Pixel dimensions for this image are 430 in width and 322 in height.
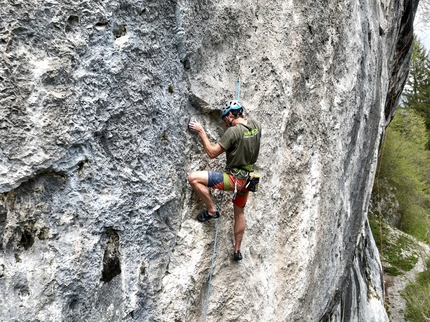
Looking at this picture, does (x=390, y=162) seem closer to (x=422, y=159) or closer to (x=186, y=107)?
(x=422, y=159)

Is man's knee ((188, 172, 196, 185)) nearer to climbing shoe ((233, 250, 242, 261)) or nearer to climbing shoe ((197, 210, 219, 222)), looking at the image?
climbing shoe ((197, 210, 219, 222))

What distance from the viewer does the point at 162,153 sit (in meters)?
4.15

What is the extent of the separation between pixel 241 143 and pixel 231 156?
9.5 inches

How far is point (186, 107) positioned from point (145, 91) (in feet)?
2.34

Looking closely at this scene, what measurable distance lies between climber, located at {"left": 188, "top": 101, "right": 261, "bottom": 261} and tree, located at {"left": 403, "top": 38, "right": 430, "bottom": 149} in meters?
37.9

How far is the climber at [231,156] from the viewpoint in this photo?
→ 4.43m

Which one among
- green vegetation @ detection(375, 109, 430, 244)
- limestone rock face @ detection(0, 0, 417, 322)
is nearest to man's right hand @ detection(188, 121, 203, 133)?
limestone rock face @ detection(0, 0, 417, 322)

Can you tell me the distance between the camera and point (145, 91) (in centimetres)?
386

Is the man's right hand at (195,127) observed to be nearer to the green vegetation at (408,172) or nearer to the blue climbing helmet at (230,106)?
the blue climbing helmet at (230,106)

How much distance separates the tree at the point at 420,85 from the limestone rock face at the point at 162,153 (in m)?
35.4

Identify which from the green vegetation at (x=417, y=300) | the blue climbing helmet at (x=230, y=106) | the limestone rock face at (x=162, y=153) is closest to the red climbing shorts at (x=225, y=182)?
the limestone rock face at (x=162, y=153)

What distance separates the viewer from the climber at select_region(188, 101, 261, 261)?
4426 mm

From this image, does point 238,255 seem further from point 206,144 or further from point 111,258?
point 111,258

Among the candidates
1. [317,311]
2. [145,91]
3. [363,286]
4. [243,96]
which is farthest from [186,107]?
[363,286]
